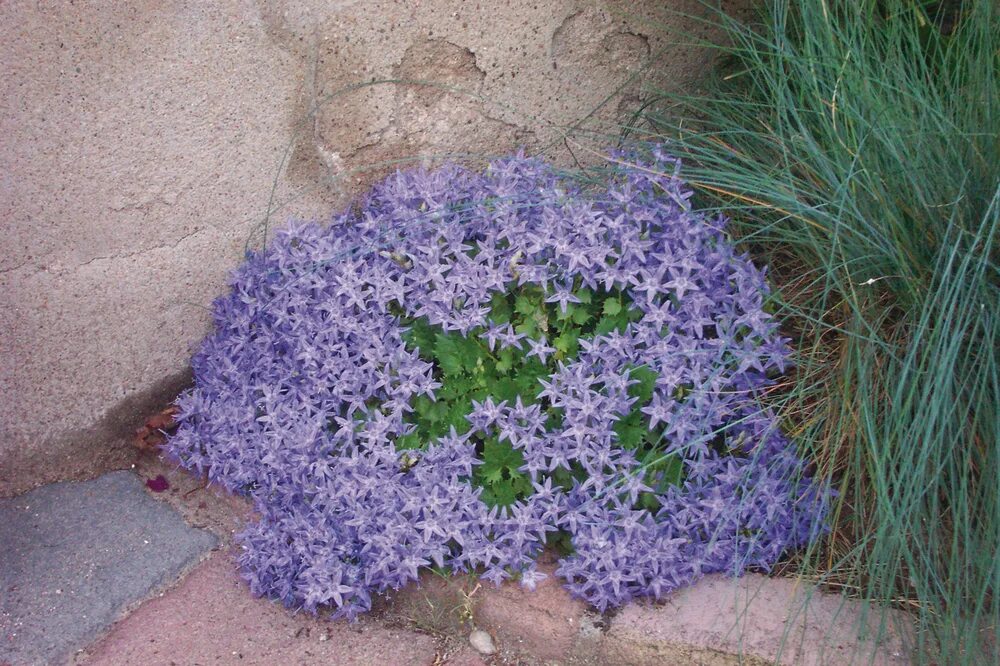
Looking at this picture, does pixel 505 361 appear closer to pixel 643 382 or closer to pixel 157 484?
pixel 643 382

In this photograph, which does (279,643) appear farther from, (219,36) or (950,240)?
(950,240)

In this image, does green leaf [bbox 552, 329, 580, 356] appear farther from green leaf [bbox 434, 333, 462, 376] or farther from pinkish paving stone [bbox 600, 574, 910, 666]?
pinkish paving stone [bbox 600, 574, 910, 666]

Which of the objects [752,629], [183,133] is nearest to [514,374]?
[752,629]

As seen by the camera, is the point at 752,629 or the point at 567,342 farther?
the point at 567,342

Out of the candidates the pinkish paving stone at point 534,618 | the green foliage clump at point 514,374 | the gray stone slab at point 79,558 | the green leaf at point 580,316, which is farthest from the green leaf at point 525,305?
the gray stone slab at point 79,558

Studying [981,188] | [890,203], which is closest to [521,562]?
[890,203]

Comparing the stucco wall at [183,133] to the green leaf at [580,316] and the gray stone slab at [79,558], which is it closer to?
the gray stone slab at [79,558]
